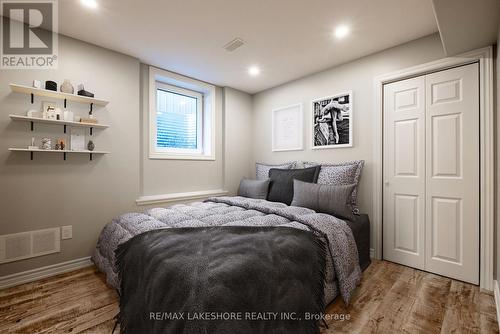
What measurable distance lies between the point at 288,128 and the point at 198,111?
59.3 inches

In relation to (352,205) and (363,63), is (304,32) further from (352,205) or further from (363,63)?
(352,205)

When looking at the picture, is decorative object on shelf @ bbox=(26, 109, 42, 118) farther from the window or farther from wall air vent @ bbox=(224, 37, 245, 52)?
wall air vent @ bbox=(224, 37, 245, 52)

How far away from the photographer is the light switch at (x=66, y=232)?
2.30 metres

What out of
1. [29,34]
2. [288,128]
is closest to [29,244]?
[29,34]

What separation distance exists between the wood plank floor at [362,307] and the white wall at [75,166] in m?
0.45

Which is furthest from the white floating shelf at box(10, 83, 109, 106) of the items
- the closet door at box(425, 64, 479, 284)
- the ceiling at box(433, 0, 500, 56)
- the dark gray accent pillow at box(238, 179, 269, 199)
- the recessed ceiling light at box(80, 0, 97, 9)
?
the closet door at box(425, 64, 479, 284)

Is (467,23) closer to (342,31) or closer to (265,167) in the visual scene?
(342,31)

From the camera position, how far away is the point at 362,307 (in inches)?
67.4

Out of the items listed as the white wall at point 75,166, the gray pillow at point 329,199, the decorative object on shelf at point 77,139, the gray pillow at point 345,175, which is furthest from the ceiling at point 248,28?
the gray pillow at point 329,199

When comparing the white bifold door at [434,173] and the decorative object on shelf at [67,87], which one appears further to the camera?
the decorative object on shelf at [67,87]

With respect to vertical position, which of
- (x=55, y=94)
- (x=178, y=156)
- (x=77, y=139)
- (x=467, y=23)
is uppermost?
(x=467, y=23)

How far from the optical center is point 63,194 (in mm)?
2301

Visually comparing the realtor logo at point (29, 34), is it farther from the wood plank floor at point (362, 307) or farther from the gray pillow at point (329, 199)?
the gray pillow at point (329, 199)

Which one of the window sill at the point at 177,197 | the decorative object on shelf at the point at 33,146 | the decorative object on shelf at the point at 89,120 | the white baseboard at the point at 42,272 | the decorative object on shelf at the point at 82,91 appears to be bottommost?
the white baseboard at the point at 42,272
